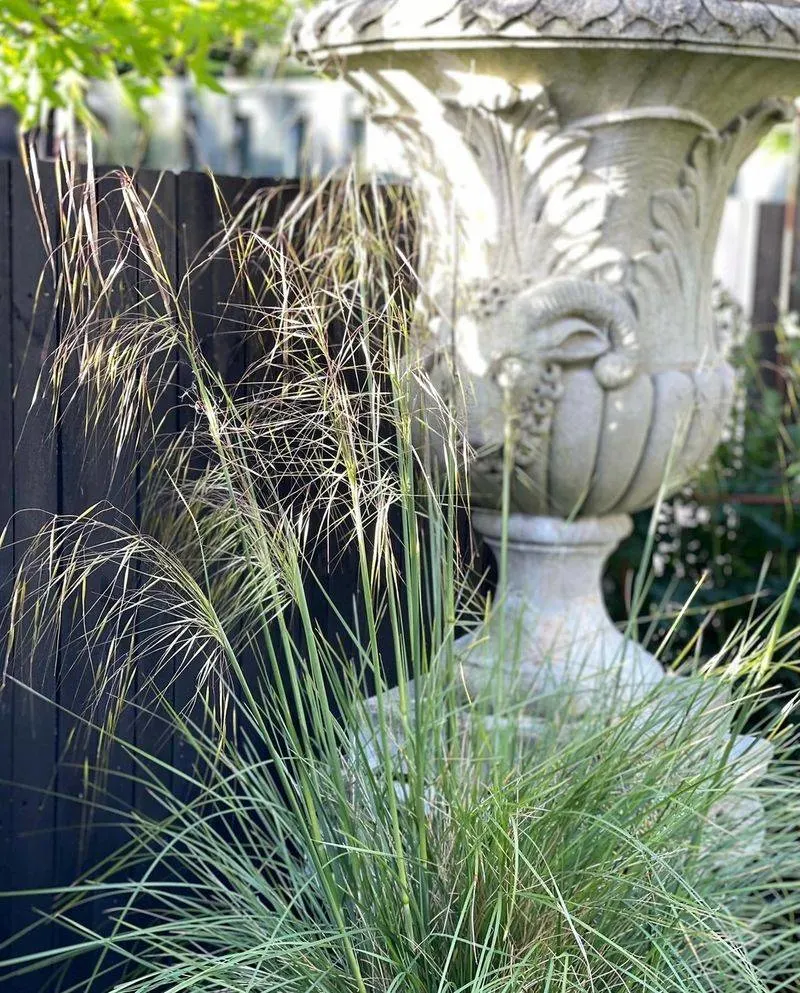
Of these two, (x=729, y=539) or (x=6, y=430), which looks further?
(x=729, y=539)

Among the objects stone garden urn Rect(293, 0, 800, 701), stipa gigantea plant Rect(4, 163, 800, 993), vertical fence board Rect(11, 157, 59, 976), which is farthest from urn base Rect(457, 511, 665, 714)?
vertical fence board Rect(11, 157, 59, 976)

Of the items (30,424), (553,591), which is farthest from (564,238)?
(30,424)

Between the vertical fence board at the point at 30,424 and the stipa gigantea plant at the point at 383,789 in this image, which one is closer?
the stipa gigantea plant at the point at 383,789

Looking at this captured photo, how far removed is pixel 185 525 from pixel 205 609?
1.01 feet

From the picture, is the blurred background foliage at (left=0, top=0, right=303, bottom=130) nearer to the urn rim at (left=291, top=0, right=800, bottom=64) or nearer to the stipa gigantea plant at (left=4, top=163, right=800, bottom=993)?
the urn rim at (left=291, top=0, right=800, bottom=64)

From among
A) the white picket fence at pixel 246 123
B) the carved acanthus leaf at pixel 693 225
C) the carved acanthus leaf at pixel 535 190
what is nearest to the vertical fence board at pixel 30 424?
the carved acanthus leaf at pixel 535 190

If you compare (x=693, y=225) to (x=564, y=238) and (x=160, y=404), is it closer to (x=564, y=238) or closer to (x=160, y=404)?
(x=564, y=238)

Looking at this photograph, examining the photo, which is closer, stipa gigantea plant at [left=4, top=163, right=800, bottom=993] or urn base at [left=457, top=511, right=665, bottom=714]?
stipa gigantea plant at [left=4, top=163, right=800, bottom=993]

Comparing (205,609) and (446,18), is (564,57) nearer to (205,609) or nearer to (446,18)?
(446,18)

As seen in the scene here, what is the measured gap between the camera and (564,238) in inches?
103

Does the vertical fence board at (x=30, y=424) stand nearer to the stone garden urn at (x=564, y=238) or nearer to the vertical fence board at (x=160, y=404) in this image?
the vertical fence board at (x=160, y=404)

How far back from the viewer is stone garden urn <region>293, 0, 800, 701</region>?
2467 mm

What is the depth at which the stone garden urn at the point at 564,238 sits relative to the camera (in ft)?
8.09

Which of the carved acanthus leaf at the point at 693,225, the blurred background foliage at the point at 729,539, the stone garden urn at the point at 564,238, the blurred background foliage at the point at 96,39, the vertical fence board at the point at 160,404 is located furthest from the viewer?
the blurred background foliage at the point at 729,539
